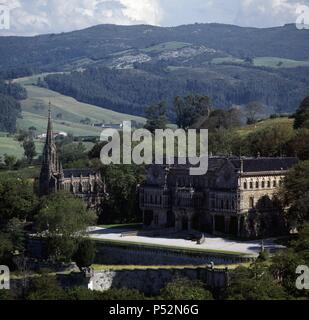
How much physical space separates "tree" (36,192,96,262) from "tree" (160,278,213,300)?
1751 centimetres

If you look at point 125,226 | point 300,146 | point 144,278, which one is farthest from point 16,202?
point 300,146

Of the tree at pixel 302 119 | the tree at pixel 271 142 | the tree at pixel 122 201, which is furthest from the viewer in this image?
the tree at pixel 302 119

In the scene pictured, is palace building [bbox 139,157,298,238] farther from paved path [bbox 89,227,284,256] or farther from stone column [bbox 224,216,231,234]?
paved path [bbox 89,227,284,256]

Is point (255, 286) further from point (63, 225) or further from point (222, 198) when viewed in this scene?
point (222, 198)

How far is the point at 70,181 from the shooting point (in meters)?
116

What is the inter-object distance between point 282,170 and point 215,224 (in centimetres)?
912

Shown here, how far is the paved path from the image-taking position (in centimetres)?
8688

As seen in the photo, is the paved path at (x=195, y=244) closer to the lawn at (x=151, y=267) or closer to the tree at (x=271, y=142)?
the lawn at (x=151, y=267)

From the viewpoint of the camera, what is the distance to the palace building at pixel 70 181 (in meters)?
114

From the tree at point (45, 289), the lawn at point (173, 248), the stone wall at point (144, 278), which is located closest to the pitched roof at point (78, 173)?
the lawn at point (173, 248)

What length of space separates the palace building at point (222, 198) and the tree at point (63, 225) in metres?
10.7

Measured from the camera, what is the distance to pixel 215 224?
324 ft
